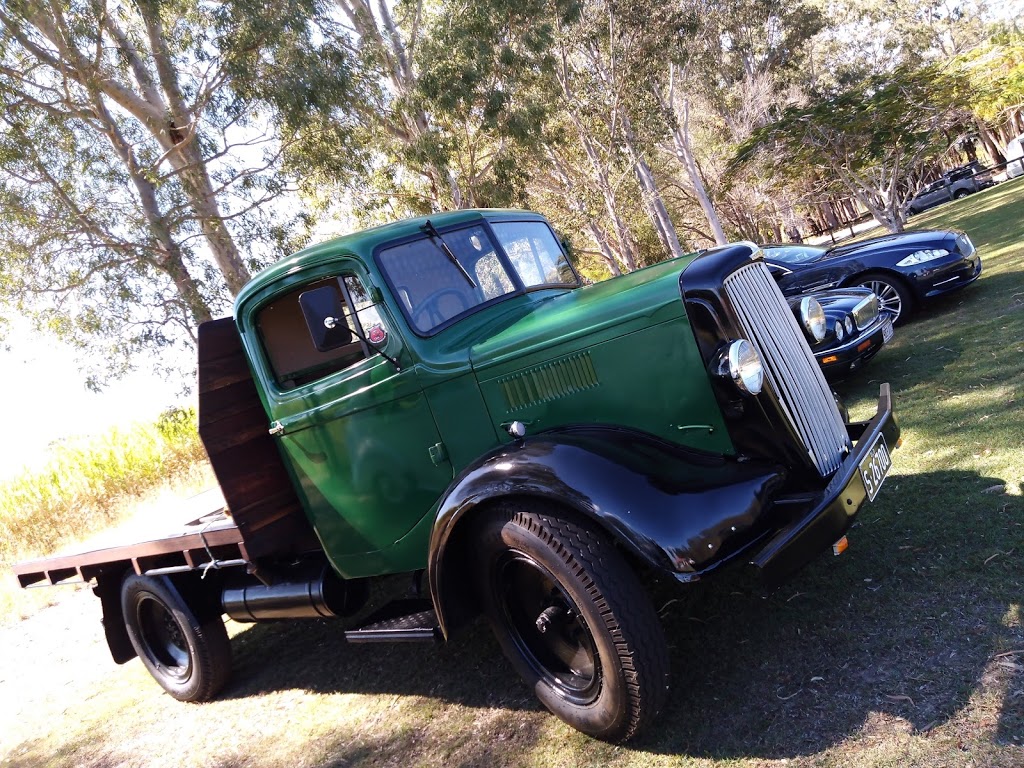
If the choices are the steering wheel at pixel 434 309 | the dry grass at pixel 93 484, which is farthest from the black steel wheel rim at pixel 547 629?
the dry grass at pixel 93 484

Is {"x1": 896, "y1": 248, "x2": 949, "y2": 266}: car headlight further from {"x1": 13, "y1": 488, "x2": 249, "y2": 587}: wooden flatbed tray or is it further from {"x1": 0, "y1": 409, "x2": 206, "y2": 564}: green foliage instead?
{"x1": 0, "y1": 409, "x2": 206, "y2": 564}: green foliage

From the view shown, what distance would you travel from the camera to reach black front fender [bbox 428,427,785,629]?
2.65 meters

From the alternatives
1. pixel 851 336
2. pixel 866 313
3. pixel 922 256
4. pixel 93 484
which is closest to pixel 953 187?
pixel 922 256

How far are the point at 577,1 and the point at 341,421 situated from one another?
14.7 meters

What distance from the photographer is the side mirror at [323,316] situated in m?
3.16

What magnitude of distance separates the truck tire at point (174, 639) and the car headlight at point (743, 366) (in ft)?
11.5

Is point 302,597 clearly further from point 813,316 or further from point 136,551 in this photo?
point 813,316

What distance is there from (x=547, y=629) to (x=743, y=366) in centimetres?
133

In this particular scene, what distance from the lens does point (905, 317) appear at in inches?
319

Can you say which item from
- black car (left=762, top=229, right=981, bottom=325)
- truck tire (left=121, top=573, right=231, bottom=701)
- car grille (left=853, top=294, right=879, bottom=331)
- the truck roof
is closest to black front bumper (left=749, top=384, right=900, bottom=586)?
the truck roof

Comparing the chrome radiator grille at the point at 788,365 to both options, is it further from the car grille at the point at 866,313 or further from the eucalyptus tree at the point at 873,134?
the eucalyptus tree at the point at 873,134

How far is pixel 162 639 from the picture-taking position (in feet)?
16.4

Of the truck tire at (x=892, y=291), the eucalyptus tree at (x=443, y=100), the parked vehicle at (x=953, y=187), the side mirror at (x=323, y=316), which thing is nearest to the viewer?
the side mirror at (x=323, y=316)

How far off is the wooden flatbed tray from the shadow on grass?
3.76ft
